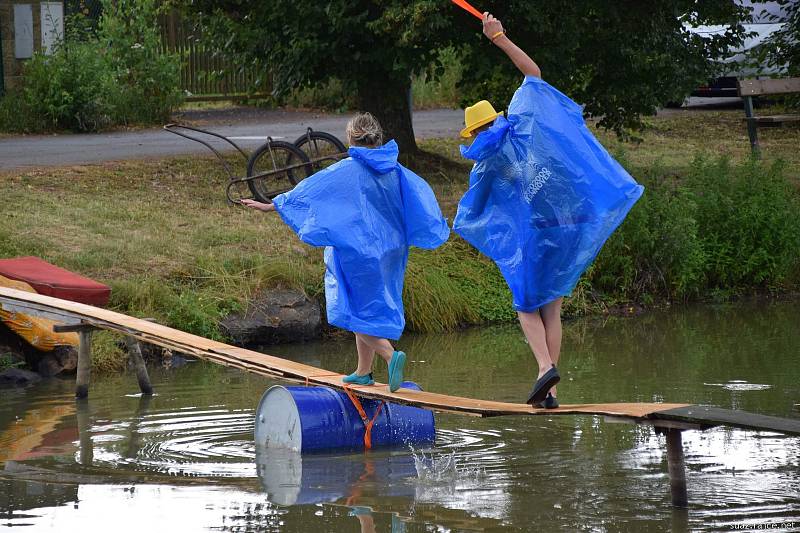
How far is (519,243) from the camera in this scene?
7309 millimetres

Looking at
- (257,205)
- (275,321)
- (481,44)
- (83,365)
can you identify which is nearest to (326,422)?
(257,205)

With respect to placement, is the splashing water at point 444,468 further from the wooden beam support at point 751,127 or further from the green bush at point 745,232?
the wooden beam support at point 751,127

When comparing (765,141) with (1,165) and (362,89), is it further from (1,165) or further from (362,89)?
(1,165)

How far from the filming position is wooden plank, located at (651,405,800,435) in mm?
6035

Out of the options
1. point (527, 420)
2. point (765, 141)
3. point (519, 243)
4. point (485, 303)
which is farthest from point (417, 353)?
point (765, 141)

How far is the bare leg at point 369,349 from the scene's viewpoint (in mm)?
7969

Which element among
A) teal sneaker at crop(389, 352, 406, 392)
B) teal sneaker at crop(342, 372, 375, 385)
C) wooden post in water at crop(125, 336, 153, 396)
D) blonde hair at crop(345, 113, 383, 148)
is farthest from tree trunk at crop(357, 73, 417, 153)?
teal sneaker at crop(389, 352, 406, 392)

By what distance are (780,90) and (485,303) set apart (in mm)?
6945

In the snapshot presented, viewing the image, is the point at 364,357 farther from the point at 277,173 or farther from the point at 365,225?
the point at 277,173

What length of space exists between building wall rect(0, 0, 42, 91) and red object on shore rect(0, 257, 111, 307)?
37.7ft

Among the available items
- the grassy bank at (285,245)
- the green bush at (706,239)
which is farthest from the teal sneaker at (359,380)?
the green bush at (706,239)

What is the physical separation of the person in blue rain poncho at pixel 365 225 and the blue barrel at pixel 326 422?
0.43 metres

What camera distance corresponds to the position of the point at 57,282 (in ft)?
36.4

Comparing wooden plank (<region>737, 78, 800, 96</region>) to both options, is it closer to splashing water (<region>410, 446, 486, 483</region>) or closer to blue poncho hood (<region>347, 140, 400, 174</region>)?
blue poncho hood (<region>347, 140, 400, 174</region>)
